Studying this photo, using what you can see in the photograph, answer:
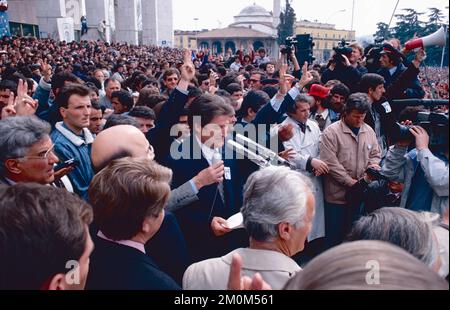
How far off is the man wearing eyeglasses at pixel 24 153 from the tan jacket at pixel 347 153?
7.76 ft

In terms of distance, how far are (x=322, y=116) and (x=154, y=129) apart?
2.02 m

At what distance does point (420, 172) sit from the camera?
9.23 feet

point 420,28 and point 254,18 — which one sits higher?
point 254,18

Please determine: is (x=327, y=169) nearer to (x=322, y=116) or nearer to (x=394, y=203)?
(x=394, y=203)

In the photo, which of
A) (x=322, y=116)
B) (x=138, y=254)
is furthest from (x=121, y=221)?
(x=322, y=116)

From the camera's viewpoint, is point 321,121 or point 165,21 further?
point 165,21

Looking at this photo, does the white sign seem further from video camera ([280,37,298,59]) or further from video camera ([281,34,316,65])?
video camera ([280,37,298,59])

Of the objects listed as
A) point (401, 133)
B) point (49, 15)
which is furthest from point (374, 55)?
point (49, 15)

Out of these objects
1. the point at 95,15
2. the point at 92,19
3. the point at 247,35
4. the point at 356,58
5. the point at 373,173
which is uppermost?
the point at 247,35

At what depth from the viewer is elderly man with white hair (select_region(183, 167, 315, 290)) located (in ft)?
5.26

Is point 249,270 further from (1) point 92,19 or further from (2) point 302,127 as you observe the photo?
(1) point 92,19

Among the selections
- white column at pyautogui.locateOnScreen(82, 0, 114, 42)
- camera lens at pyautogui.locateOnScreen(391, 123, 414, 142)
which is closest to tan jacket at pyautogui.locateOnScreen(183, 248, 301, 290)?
camera lens at pyautogui.locateOnScreen(391, 123, 414, 142)

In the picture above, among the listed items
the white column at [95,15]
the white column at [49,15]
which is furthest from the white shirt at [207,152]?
the white column at [95,15]

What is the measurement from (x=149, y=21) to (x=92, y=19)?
12.6 metres
